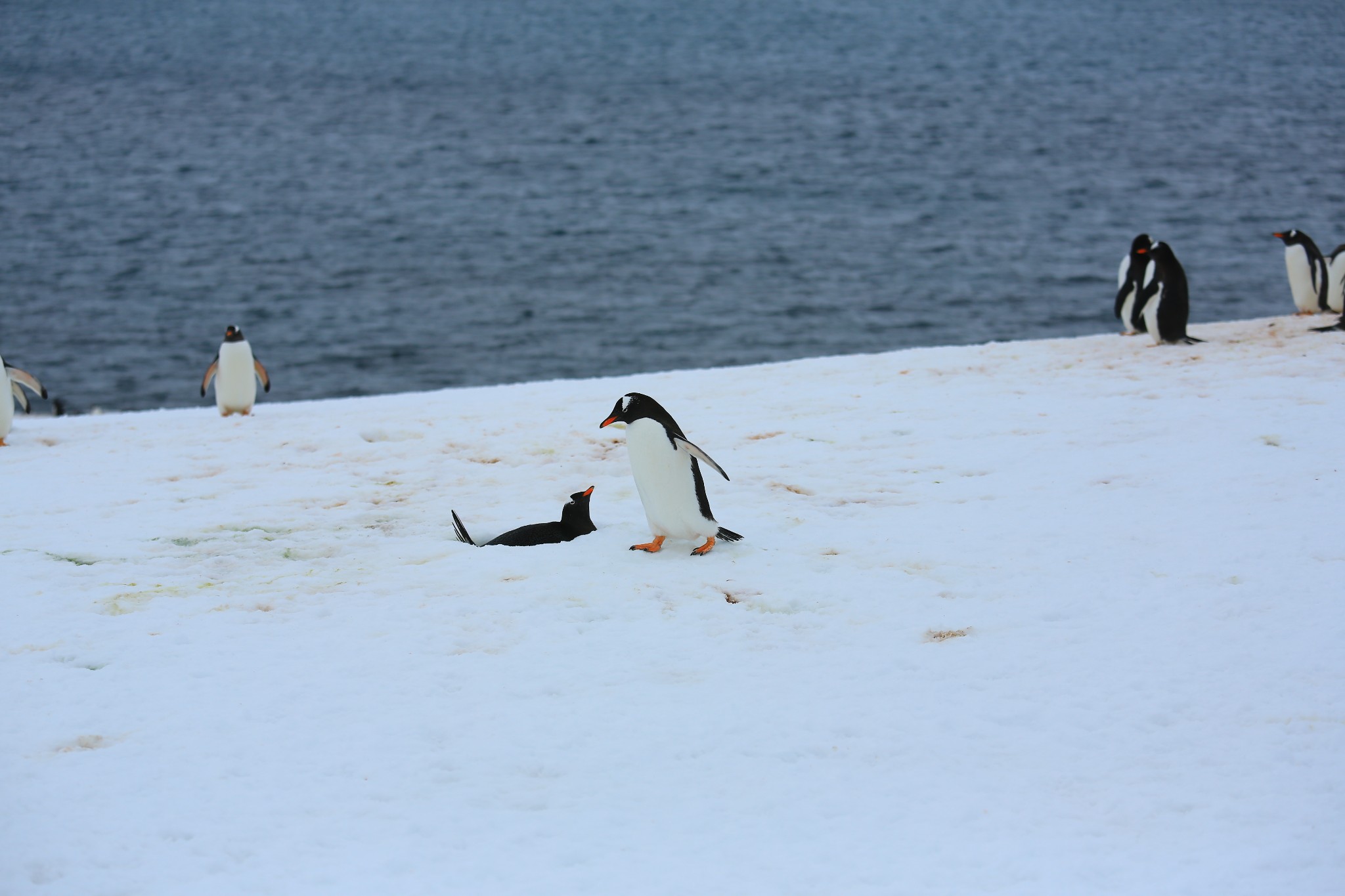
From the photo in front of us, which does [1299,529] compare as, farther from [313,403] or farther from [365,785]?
[313,403]

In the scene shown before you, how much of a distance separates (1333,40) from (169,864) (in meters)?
79.3

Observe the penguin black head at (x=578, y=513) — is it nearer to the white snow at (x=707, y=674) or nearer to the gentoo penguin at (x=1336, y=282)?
the white snow at (x=707, y=674)

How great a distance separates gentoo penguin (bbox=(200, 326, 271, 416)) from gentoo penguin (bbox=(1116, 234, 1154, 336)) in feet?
25.1

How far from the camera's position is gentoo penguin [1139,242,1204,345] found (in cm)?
952

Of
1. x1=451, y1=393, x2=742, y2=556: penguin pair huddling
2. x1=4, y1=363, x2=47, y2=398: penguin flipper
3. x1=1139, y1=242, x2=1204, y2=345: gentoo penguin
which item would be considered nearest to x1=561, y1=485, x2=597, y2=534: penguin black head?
x1=451, y1=393, x2=742, y2=556: penguin pair huddling

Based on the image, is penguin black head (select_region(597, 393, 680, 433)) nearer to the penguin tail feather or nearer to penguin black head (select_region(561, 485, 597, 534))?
penguin black head (select_region(561, 485, 597, 534))

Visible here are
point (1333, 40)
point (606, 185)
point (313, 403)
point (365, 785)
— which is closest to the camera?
point (365, 785)

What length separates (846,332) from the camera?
20.7 m

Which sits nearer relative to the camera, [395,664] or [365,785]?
[365,785]

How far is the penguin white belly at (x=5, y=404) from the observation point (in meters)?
7.81

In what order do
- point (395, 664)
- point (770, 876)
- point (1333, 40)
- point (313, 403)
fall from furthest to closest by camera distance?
1. point (1333, 40)
2. point (313, 403)
3. point (395, 664)
4. point (770, 876)

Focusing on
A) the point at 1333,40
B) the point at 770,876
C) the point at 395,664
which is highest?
the point at 1333,40

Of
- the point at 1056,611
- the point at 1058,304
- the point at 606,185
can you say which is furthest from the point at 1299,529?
the point at 606,185

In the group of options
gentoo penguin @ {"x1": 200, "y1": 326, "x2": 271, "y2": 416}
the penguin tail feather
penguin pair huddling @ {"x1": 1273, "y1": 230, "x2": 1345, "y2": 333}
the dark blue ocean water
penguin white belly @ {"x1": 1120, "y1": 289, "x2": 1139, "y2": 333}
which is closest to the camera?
the penguin tail feather
